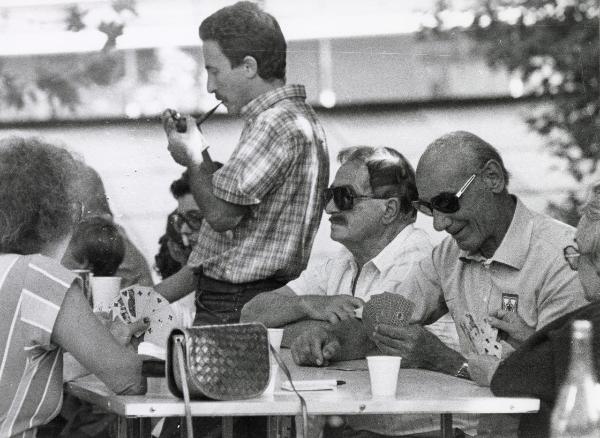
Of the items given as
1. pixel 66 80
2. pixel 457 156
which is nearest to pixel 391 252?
pixel 457 156

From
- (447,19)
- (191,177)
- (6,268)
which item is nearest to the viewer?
(6,268)

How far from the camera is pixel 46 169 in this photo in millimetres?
2520

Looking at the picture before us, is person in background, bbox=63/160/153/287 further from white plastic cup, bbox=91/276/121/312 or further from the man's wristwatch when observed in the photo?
the man's wristwatch

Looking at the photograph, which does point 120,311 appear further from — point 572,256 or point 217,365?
point 572,256

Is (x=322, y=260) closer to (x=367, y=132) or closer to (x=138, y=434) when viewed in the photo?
(x=367, y=132)

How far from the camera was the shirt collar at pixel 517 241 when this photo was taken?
10.3 feet

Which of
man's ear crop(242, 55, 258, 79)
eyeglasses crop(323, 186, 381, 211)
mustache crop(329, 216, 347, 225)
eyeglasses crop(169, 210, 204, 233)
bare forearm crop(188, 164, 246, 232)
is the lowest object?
eyeglasses crop(169, 210, 204, 233)

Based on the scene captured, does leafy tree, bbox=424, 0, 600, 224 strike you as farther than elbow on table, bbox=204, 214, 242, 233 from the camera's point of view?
Yes

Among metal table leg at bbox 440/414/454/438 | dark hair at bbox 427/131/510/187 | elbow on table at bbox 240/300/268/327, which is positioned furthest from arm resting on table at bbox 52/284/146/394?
dark hair at bbox 427/131/510/187

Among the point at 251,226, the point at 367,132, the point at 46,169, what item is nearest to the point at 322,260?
the point at 251,226

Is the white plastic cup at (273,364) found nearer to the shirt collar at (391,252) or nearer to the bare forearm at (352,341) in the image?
the bare forearm at (352,341)

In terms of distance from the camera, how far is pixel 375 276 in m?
3.66

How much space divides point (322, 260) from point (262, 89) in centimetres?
63

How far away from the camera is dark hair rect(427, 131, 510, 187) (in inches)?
127
